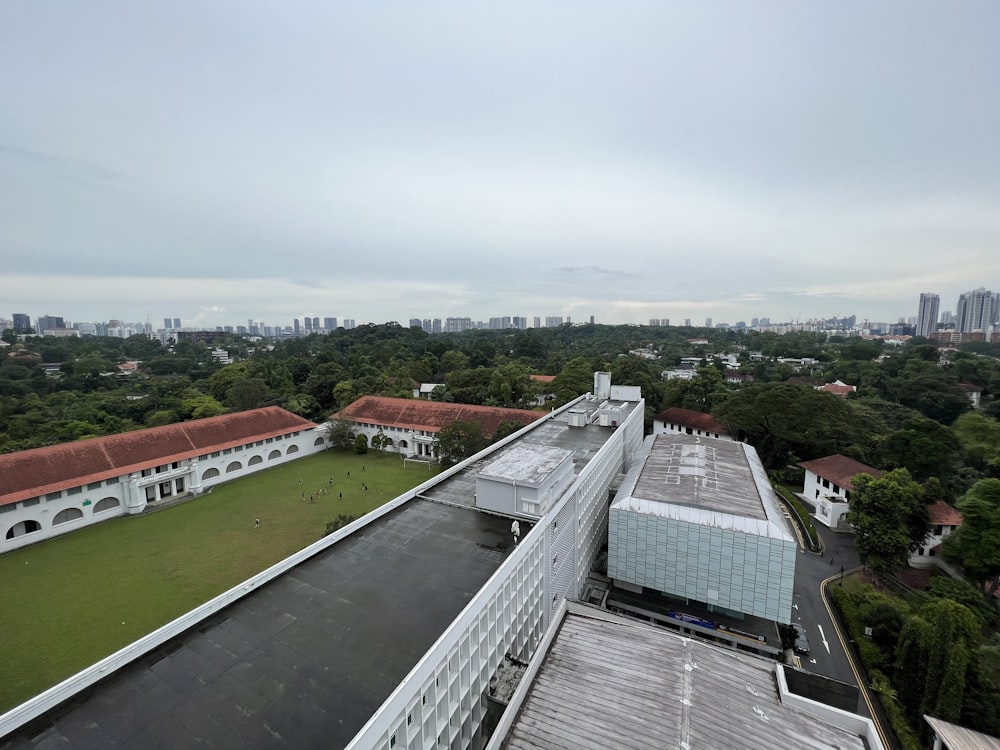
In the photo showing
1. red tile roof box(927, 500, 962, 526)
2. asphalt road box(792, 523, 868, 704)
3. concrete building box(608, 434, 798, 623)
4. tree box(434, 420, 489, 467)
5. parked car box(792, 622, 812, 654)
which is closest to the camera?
concrete building box(608, 434, 798, 623)

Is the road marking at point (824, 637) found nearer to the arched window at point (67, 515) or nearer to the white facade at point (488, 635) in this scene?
the white facade at point (488, 635)

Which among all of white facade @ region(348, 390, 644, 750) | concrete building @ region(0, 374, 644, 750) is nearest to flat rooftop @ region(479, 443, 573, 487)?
white facade @ region(348, 390, 644, 750)

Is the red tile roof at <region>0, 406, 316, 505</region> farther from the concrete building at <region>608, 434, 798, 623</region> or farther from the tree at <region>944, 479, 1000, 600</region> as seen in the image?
the tree at <region>944, 479, 1000, 600</region>

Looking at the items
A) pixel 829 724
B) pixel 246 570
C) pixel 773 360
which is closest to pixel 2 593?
pixel 246 570

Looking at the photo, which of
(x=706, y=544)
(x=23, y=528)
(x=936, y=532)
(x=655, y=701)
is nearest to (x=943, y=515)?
(x=936, y=532)

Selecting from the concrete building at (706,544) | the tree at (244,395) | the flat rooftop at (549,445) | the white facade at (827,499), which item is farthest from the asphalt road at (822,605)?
the tree at (244,395)

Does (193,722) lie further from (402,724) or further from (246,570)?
(246,570)
